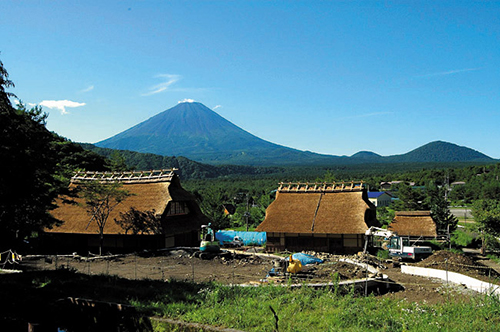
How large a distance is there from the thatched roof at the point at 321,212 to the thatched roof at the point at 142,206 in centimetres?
572

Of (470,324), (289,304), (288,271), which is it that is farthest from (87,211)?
(470,324)

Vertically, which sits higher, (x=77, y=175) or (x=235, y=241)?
(x=77, y=175)

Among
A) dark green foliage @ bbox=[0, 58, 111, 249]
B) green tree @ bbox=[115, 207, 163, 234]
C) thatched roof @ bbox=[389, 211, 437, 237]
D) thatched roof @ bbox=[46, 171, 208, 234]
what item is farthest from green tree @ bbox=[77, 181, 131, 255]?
thatched roof @ bbox=[389, 211, 437, 237]

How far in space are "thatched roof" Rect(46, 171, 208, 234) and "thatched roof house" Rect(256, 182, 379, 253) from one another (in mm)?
5722

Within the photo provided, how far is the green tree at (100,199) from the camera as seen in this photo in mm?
25156

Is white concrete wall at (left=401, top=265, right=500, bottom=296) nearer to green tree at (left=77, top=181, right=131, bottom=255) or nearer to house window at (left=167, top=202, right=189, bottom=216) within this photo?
house window at (left=167, top=202, right=189, bottom=216)

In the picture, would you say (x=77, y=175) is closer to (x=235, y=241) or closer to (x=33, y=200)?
(x=235, y=241)

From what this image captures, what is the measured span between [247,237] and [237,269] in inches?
656

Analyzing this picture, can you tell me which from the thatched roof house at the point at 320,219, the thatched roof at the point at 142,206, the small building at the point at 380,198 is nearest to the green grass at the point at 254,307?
the thatched roof at the point at 142,206

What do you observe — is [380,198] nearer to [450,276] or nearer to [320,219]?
[320,219]

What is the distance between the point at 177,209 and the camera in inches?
1146

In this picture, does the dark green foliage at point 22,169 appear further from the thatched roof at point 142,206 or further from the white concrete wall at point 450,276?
the white concrete wall at point 450,276

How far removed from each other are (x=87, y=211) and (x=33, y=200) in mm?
13589

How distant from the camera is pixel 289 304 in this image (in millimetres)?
9695
